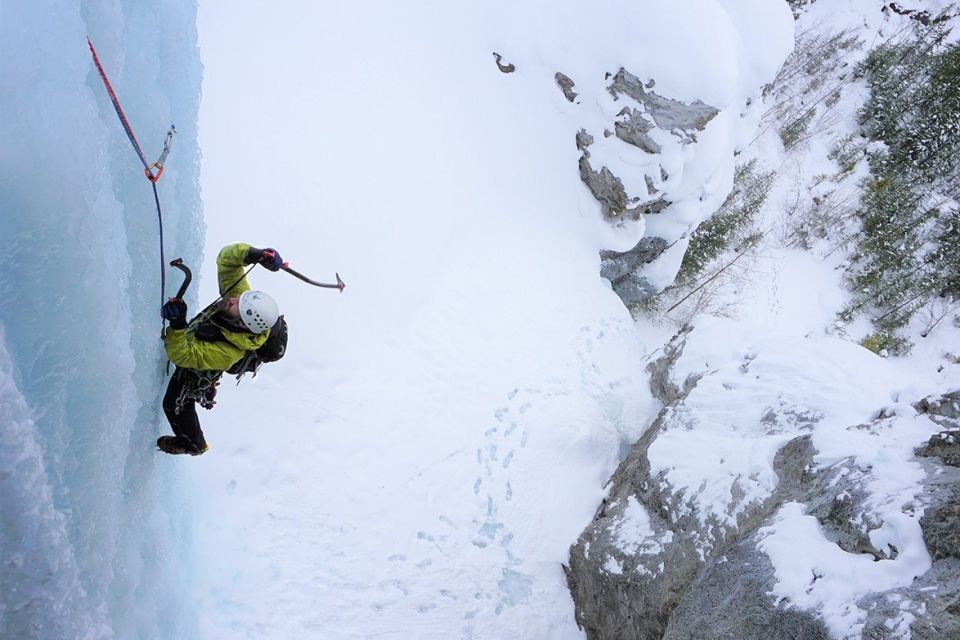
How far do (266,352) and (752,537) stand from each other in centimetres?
465

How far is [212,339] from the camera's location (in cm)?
413

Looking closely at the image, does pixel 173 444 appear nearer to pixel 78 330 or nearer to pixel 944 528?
pixel 78 330

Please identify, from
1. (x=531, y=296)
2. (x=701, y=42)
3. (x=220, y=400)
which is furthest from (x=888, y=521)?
(x=701, y=42)

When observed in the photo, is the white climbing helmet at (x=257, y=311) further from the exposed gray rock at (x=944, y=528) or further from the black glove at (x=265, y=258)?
the exposed gray rock at (x=944, y=528)

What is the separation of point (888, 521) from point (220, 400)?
6.29 m

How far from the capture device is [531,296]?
929 cm

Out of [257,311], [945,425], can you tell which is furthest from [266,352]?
Answer: [945,425]

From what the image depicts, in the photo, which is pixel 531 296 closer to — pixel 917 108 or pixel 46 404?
pixel 46 404

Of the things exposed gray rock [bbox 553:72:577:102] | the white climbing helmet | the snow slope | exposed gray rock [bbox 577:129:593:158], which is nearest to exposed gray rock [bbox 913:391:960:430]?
the snow slope

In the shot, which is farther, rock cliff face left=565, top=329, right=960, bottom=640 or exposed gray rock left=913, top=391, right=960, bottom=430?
exposed gray rock left=913, top=391, right=960, bottom=430

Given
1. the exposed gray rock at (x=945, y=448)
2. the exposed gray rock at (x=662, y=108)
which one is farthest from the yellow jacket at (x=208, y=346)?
the exposed gray rock at (x=662, y=108)

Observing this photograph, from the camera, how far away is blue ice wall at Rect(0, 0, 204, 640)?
9.27 ft

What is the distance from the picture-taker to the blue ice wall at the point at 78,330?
2824 mm

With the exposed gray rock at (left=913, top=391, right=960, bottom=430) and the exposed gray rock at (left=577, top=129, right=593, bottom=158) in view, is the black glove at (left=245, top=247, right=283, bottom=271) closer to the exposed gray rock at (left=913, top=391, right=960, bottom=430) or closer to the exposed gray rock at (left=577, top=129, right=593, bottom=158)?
the exposed gray rock at (left=913, top=391, right=960, bottom=430)
